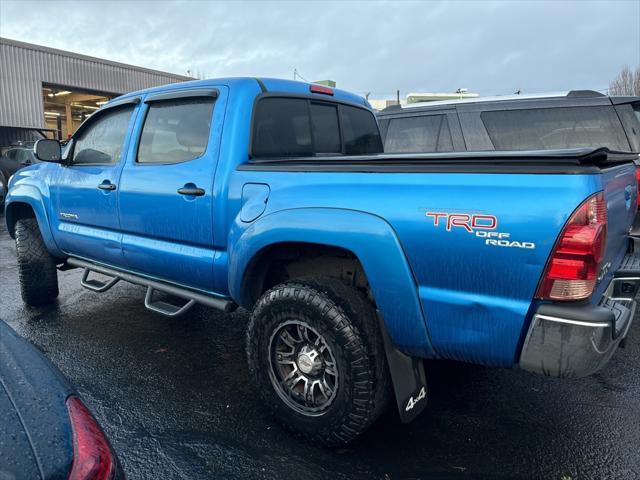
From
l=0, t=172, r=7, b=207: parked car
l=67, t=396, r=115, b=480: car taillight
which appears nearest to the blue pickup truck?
l=67, t=396, r=115, b=480: car taillight

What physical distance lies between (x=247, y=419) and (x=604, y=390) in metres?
2.26

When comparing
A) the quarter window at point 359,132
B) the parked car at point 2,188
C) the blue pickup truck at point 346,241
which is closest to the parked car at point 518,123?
the quarter window at point 359,132

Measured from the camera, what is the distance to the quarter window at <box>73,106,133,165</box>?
3656mm

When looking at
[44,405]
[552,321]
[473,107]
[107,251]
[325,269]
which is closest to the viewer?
[44,405]

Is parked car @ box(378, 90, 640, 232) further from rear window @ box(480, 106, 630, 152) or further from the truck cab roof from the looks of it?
the truck cab roof

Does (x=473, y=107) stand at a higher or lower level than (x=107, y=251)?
higher

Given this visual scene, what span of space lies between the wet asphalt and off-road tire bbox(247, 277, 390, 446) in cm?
17

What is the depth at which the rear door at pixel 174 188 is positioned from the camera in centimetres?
288

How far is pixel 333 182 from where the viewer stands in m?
2.29

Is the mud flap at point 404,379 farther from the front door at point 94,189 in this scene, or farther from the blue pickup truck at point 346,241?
the front door at point 94,189

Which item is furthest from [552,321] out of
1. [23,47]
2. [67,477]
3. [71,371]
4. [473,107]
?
[23,47]

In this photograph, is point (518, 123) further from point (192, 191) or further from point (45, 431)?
point (45, 431)

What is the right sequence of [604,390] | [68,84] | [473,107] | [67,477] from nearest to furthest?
[67,477] → [604,390] → [473,107] → [68,84]

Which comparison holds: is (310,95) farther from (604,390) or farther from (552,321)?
(604,390)
